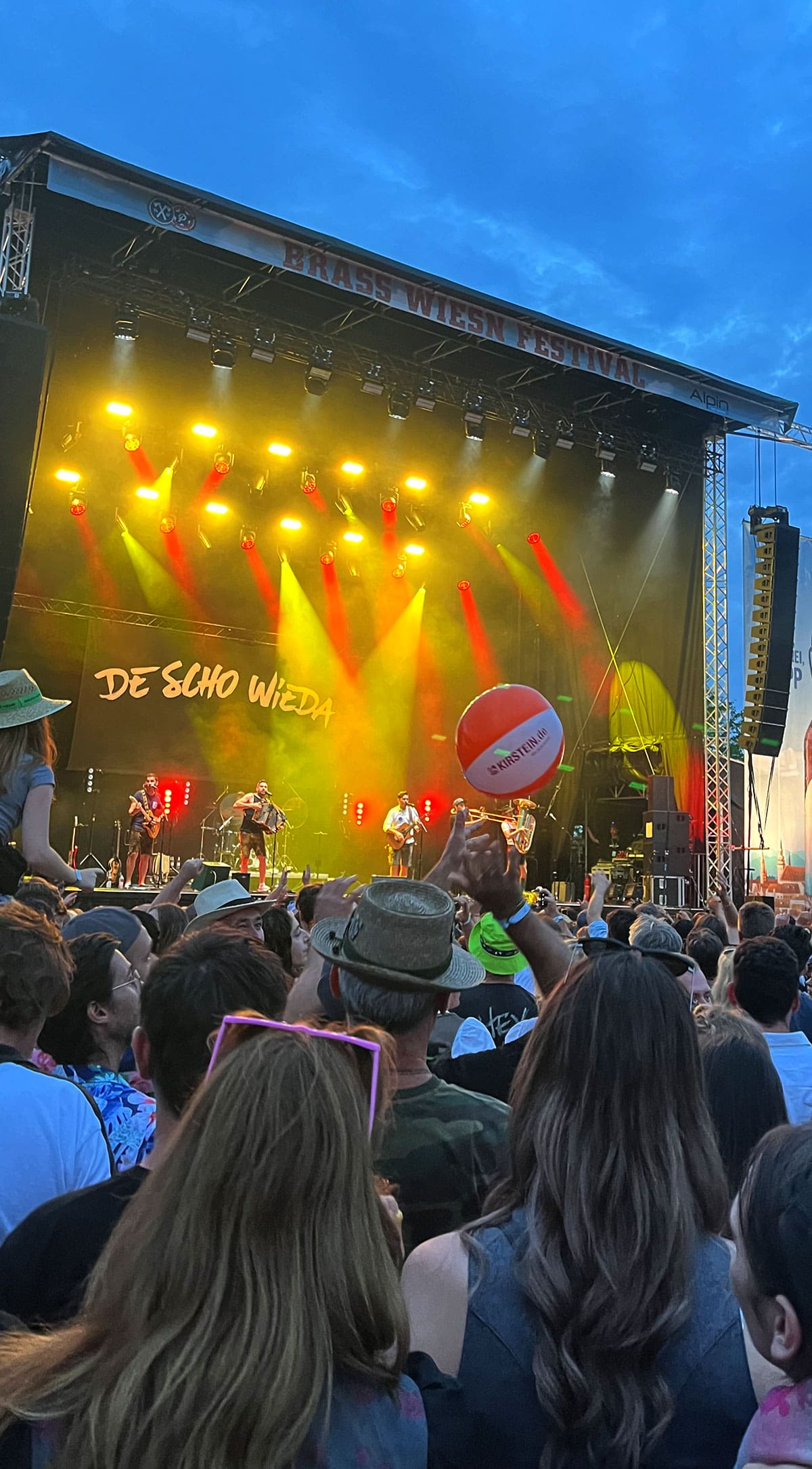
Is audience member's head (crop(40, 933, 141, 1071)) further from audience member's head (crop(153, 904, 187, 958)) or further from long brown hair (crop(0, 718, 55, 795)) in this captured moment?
audience member's head (crop(153, 904, 187, 958))

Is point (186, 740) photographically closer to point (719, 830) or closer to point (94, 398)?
point (94, 398)

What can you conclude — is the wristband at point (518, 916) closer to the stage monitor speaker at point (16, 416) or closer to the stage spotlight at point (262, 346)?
the stage monitor speaker at point (16, 416)

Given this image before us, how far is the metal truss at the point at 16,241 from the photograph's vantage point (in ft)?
31.4

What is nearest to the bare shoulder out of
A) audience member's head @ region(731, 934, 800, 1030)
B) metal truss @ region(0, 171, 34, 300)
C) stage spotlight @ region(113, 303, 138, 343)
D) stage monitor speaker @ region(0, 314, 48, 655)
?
audience member's head @ region(731, 934, 800, 1030)

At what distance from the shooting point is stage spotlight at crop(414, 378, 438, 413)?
43.4 ft

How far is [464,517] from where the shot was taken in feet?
50.5

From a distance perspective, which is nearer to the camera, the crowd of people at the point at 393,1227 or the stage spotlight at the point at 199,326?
the crowd of people at the point at 393,1227

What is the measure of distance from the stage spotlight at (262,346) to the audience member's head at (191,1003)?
455 inches

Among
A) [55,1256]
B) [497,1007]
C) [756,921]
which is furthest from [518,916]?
[756,921]

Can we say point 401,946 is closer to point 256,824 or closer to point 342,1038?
point 342,1038

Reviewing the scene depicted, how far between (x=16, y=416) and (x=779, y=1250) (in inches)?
298

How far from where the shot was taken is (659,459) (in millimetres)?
14828

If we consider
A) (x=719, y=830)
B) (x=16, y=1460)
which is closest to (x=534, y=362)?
(x=719, y=830)

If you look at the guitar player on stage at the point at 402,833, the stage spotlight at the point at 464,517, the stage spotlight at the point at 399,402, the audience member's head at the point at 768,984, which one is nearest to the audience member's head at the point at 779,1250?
the audience member's head at the point at 768,984
